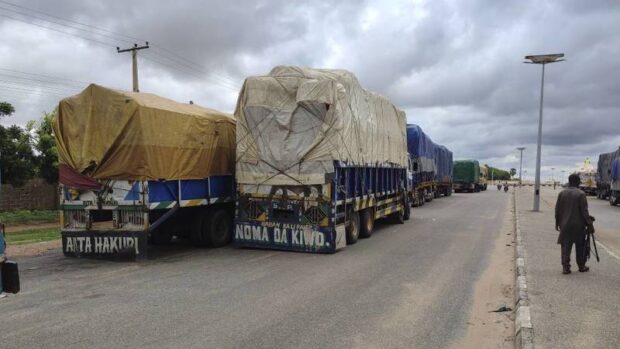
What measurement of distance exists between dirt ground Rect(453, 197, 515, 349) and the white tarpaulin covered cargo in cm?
405

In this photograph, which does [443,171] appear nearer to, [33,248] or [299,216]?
[299,216]

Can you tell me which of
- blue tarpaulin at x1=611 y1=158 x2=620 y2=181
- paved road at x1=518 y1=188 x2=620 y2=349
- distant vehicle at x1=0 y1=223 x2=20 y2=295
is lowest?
paved road at x1=518 y1=188 x2=620 y2=349

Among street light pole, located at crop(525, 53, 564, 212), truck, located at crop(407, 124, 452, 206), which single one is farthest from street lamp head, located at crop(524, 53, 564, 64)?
truck, located at crop(407, 124, 452, 206)

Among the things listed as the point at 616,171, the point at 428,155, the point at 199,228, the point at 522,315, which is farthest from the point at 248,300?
the point at 616,171

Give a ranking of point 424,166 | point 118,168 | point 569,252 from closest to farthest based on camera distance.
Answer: point 569,252 < point 118,168 < point 424,166

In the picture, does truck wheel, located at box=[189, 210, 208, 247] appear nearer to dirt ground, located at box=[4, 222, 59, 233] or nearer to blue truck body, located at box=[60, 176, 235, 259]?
blue truck body, located at box=[60, 176, 235, 259]

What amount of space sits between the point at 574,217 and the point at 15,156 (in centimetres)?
2151

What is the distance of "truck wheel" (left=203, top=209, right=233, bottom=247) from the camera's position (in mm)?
12680

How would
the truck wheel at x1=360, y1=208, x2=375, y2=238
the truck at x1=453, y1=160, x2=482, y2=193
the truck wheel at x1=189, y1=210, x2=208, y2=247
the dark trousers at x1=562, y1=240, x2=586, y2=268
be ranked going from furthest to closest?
the truck at x1=453, y1=160, x2=482, y2=193 < the truck wheel at x1=360, y1=208, x2=375, y2=238 < the truck wheel at x1=189, y1=210, x2=208, y2=247 < the dark trousers at x1=562, y1=240, x2=586, y2=268

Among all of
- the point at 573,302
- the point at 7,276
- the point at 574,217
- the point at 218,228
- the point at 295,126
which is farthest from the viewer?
the point at 218,228

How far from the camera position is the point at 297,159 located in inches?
471

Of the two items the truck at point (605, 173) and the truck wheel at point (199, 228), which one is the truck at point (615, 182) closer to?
the truck at point (605, 173)

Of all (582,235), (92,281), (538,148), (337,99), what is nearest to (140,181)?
(92,281)

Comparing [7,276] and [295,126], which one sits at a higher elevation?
[295,126]
